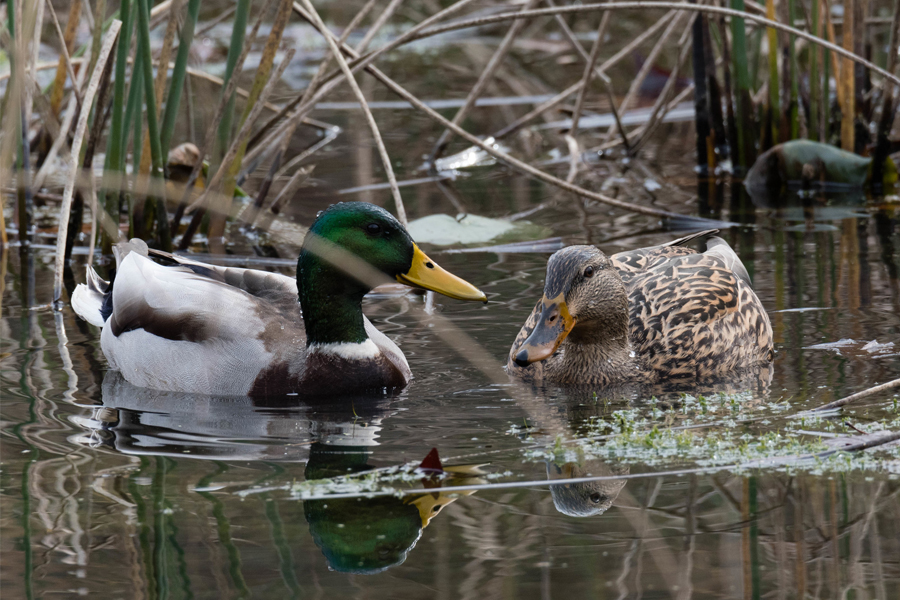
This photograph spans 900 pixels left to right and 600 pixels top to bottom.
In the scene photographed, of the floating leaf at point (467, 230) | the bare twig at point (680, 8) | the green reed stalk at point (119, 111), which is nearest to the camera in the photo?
the bare twig at point (680, 8)

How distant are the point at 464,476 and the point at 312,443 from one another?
0.78 m

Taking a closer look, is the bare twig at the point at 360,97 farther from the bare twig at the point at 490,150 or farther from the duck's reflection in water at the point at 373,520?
the duck's reflection in water at the point at 373,520

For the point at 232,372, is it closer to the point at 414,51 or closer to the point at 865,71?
the point at 865,71

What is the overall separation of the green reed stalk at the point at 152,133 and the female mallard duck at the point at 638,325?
238 cm

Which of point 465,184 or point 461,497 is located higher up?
point 465,184

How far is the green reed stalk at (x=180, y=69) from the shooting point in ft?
20.9

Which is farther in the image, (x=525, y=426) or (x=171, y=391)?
(x=171, y=391)

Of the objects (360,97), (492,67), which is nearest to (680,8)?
(360,97)

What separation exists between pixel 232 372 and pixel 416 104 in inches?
83.0

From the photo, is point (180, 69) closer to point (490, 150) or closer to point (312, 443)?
point (490, 150)

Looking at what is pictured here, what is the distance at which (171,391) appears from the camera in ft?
18.2

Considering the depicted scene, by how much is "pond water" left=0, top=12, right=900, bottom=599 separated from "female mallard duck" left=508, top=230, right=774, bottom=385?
7.1 inches

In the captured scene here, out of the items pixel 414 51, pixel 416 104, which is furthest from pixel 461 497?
pixel 414 51

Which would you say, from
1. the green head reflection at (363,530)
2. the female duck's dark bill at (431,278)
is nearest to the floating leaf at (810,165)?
the female duck's dark bill at (431,278)
